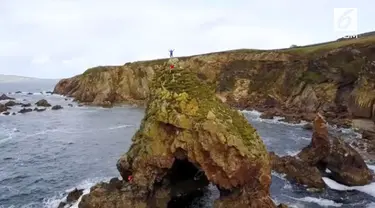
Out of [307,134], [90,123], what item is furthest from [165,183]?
[90,123]

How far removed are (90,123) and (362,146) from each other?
Answer: 181 feet

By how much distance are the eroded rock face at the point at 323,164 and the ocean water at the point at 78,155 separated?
102cm

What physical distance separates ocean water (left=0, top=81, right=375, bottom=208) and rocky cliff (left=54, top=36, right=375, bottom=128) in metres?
10.4

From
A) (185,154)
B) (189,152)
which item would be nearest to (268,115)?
(185,154)

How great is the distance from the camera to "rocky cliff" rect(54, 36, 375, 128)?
260 feet

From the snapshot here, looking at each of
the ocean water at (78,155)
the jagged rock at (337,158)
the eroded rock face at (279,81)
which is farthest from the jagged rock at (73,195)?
the eroded rock face at (279,81)

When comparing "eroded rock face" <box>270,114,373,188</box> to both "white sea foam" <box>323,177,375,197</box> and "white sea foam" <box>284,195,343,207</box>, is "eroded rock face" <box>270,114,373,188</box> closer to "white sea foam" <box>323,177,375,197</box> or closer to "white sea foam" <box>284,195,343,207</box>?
"white sea foam" <box>323,177,375,197</box>

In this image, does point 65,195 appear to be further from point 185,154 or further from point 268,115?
point 268,115

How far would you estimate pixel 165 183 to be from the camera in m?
33.1

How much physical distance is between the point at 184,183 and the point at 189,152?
553 cm

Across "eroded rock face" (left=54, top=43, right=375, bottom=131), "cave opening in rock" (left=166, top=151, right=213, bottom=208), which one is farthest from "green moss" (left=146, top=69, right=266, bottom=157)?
"eroded rock face" (left=54, top=43, right=375, bottom=131)

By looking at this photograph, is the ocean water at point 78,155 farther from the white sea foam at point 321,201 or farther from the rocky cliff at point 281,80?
the rocky cliff at point 281,80

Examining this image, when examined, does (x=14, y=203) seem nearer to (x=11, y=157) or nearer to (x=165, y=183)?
(x=165, y=183)

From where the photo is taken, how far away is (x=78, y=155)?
54.5 meters
